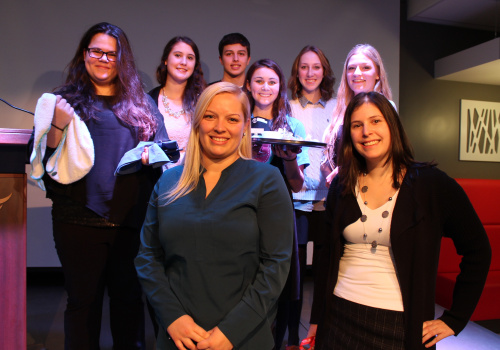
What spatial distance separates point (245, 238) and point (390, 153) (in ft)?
2.20

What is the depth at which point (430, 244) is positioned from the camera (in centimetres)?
133

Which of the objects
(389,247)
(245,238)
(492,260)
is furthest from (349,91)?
(492,260)

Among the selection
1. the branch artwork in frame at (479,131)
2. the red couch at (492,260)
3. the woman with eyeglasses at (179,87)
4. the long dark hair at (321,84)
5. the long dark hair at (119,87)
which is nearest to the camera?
the long dark hair at (119,87)

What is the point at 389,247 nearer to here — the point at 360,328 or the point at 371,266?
the point at 371,266

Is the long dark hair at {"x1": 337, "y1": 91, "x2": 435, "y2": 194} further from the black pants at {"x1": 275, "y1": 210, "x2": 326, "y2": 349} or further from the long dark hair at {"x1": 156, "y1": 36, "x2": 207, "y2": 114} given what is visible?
the long dark hair at {"x1": 156, "y1": 36, "x2": 207, "y2": 114}

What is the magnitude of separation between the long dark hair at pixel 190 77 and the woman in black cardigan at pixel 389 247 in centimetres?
135

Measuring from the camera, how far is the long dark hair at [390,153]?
145 centimetres

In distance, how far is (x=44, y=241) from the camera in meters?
4.01

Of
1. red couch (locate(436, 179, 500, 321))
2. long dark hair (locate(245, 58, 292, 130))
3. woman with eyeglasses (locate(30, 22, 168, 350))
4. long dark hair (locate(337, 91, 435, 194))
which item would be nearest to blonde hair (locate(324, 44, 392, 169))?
long dark hair (locate(245, 58, 292, 130))

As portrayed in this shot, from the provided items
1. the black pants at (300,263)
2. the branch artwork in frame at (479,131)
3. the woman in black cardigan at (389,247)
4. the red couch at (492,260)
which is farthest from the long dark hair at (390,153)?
the branch artwork in frame at (479,131)

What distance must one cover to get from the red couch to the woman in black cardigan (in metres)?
2.24

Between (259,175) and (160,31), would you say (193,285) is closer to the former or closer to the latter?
(259,175)

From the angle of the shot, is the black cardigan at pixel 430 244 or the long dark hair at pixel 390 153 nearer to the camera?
the black cardigan at pixel 430 244

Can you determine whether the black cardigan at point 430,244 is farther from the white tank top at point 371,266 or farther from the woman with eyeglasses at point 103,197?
the woman with eyeglasses at point 103,197
